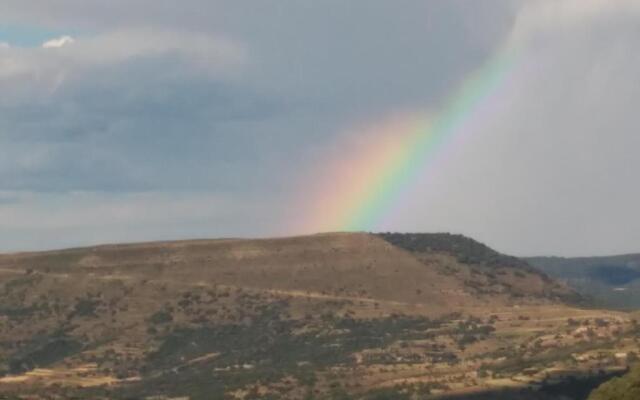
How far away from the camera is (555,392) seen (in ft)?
384

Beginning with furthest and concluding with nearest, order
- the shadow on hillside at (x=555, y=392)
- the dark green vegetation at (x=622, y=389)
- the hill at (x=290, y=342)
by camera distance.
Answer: the hill at (x=290, y=342) → the shadow on hillside at (x=555, y=392) → the dark green vegetation at (x=622, y=389)

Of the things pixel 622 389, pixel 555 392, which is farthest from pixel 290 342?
pixel 622 389

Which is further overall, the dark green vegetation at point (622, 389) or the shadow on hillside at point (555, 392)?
the shadow on hillside at point (555, 392)

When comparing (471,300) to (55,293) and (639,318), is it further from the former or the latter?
(55,293)

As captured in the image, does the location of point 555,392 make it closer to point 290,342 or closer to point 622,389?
point 622,389

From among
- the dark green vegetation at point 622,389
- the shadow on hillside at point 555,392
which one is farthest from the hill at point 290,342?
the dark green vegetation at point 622,389

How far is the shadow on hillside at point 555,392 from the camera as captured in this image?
11331 centimetres

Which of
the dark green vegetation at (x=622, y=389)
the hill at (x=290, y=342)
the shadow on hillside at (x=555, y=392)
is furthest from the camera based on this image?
the hill at (x=290, y=342)

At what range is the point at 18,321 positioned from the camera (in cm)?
18688

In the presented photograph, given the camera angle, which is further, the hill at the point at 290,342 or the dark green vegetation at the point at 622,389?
the hill at the point at 290,342

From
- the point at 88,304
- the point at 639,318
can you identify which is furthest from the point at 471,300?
the point at 88,304

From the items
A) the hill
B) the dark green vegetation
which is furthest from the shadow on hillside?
the dark green vegetation

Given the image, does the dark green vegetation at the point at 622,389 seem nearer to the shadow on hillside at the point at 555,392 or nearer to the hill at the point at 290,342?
the shadow on hillside at the point at 555,392

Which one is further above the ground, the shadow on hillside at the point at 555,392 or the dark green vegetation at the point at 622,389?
the dark green vegetation at the point at 622,389
